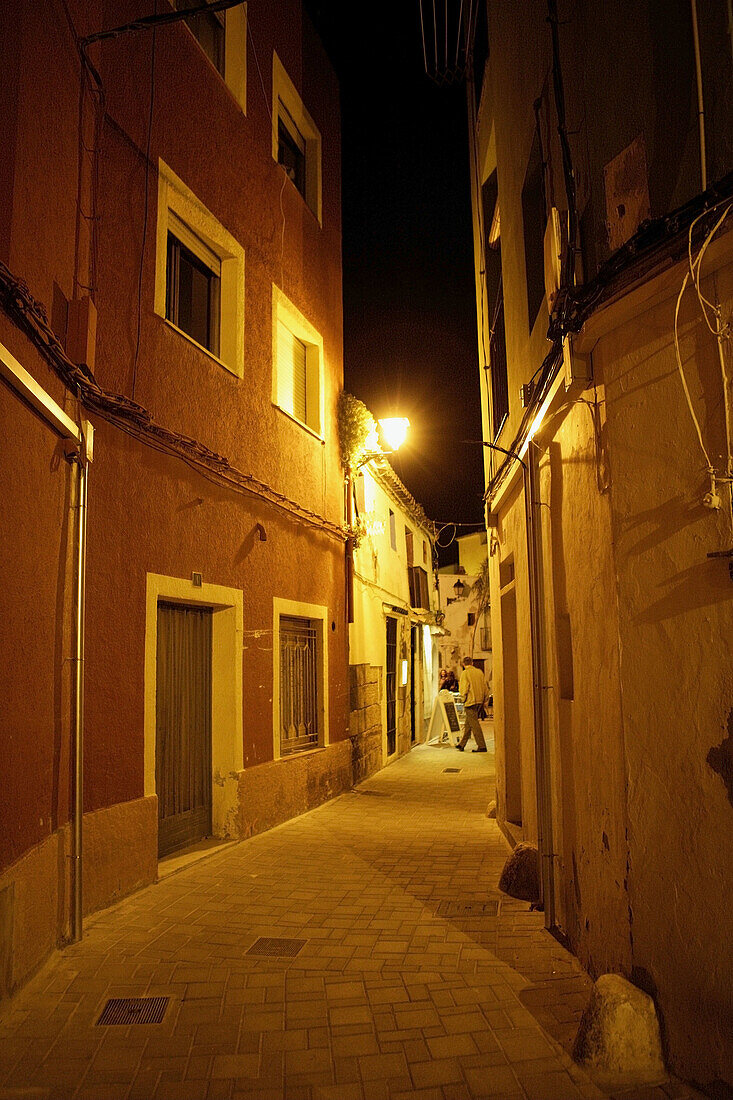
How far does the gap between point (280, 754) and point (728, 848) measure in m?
6.70

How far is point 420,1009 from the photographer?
13.8 feet

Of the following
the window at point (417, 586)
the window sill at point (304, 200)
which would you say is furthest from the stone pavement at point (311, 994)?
the window at point (417, 586)

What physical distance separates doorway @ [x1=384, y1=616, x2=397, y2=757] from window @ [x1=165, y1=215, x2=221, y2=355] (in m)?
8.46

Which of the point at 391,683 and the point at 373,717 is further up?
the point at 391,683

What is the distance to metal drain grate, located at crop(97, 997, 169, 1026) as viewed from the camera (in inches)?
160

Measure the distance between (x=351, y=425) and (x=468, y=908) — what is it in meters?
7.76

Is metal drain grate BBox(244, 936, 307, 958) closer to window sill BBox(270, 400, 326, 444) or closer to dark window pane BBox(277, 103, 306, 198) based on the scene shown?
window sill BBox(270, 400, 326, 444)

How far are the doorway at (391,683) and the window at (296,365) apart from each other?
6059 mm

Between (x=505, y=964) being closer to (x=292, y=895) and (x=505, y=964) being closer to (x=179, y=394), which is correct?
(x=292, y=895)

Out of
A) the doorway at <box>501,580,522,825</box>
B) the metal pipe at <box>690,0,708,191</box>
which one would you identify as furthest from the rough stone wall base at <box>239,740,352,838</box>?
the metal pipe at <box>690,0,708,191</box>

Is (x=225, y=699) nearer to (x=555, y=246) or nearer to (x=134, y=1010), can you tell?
(x=134, y=1010)

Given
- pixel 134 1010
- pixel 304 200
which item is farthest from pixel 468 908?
pixel 304 200

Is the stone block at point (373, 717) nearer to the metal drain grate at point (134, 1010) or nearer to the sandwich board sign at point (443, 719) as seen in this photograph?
the sandwich board sign at point (443, 719)

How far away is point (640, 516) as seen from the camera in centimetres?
386
